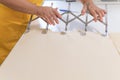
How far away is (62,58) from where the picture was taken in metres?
0.79

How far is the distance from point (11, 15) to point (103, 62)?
0.61 m

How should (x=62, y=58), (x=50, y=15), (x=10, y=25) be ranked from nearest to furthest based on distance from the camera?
(x=62, y=58), (x=50, y=15), (x=10, y=25)

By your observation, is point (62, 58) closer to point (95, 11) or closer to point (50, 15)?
point (50, 15)

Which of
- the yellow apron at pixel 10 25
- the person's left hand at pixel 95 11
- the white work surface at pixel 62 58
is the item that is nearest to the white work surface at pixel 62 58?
the white work surface at pixel 62 58

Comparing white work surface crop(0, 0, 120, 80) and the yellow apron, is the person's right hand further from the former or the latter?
the yellow apron

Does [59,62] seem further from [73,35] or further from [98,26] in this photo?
[98,26]

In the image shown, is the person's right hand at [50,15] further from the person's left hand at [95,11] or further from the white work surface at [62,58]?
the person's left hand at [95,11]

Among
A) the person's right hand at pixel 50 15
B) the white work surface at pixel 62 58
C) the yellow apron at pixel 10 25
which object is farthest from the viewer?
the yellow apron at pixel 10 25

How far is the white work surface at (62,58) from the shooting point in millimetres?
701

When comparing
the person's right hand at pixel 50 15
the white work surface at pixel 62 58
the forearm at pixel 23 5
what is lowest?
the white work surface at pixel 62 58

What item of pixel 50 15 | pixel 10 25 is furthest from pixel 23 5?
pixel 10 25

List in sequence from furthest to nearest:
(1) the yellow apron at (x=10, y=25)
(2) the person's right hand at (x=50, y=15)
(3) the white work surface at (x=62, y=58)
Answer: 1. (1) the yellow apron at (x=10, y=25)
2. (2) the person's right hand at (x=50, y=15)
3. (3) the white work surface at (x=62, y=58)

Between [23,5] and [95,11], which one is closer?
[23,5]

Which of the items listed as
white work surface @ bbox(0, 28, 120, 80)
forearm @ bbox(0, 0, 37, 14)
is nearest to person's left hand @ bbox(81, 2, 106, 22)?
white work surface @ bbox(0, 28, 120, 80)
